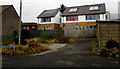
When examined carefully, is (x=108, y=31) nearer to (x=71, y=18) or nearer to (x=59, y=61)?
(x=59, y=61)

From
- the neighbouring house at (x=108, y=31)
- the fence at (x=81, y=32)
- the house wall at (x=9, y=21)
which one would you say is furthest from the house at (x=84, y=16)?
the neighbouring house at (x=108, y=31)

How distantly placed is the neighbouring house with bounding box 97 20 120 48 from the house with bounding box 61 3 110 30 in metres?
19.0

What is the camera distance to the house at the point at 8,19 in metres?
30.7

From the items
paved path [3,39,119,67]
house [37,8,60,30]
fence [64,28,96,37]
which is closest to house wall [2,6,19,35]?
house [37,8,60,30]

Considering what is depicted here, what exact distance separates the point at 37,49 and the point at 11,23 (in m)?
22.6

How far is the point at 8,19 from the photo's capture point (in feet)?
107

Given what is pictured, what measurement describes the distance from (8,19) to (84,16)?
64.6 ft

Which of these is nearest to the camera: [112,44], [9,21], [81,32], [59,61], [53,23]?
[59,61]

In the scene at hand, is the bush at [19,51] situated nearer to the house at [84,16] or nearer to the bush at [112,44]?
the bush at [112,44]

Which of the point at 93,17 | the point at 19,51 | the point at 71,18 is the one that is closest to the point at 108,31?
the point at 19,51

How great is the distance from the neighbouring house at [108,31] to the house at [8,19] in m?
24.0

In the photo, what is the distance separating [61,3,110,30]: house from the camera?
32812mm

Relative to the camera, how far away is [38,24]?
40219 millimetres

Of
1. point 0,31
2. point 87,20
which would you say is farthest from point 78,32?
point 0,31
